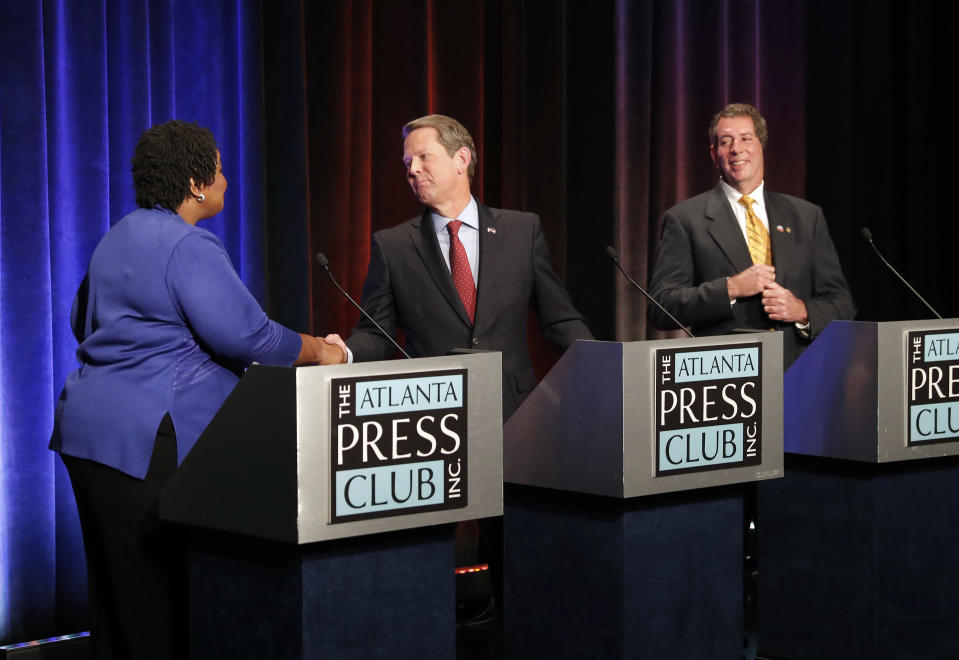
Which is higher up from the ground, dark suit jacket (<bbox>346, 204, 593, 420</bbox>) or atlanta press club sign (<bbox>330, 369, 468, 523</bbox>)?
dark suit jacket (<bbox>346, 204, 593, 420</bbox>)

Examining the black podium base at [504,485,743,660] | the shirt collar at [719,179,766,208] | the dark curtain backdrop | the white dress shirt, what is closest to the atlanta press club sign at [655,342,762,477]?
the black podium base at [504,485,743,660]

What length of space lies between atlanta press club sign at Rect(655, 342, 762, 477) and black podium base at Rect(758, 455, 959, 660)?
1.84 ft

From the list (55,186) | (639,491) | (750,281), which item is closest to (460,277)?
(750,281)

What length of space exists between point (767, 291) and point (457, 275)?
840 millimetres

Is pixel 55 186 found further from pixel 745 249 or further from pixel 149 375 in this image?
pixel 745 249

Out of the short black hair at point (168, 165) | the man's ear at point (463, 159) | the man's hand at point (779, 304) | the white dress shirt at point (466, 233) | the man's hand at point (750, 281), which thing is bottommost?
the man's hand at point (779, 304)

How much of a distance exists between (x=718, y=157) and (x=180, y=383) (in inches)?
74.5

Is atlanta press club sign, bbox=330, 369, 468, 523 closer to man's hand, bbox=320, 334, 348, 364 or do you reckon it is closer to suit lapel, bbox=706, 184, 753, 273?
man's hand, bbox=320, 334, 348, 364

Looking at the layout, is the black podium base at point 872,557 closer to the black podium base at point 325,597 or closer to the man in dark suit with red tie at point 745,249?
the man in dark suit with red tie at point 745,249

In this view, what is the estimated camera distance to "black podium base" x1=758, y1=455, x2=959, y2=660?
9.89ft

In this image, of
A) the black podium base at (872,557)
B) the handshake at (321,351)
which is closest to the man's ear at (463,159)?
the handshake at (321,351)

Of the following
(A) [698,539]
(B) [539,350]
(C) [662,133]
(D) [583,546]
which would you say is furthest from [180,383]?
(C) [662,133]

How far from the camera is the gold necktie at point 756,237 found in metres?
3.67

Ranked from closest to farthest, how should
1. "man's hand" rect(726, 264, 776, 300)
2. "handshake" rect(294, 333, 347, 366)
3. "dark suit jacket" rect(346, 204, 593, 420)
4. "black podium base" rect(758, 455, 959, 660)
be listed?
"handshake" rect(294, 333, 347, 366) → "black podium base" rect(758, 455, 959, 660) → "dark suit jacket" rect(346, 204, 593, 420) → "man's hand" rect(726, 264, 776, 300)
